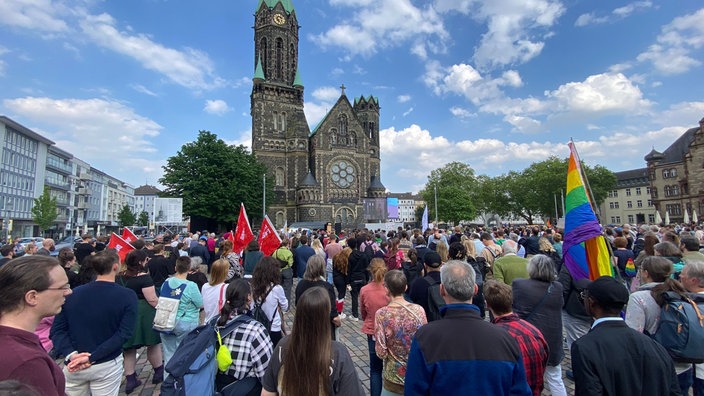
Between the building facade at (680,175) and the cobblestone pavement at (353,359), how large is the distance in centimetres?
5677

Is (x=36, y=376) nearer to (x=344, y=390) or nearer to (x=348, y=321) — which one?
(x=344, y=390)

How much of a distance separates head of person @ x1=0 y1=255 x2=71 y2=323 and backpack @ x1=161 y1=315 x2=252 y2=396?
0.92m

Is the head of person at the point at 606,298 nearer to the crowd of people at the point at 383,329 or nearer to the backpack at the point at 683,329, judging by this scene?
the crowd of people at the point at 383,329

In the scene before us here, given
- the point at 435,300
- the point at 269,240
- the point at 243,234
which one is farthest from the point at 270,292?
the point at 243,234

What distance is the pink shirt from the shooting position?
4.25 m

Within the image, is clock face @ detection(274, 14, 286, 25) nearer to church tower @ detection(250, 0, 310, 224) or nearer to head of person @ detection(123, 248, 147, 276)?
church tower @ detection(250, 0, 310, 224)

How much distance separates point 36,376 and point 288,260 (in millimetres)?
6735

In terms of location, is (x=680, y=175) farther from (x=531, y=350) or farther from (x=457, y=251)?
(x=531, y=350)

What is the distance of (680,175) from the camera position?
51.3 m

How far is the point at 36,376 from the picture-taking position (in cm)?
173

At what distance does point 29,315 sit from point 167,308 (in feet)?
9.15

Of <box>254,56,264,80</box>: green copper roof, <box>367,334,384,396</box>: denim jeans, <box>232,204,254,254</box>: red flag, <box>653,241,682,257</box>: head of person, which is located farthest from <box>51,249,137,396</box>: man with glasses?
<box>254,56,264,80</box>: green copper roof

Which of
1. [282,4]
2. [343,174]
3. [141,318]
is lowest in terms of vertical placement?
[141,318]

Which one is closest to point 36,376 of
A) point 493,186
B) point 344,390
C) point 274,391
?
point 274,391
